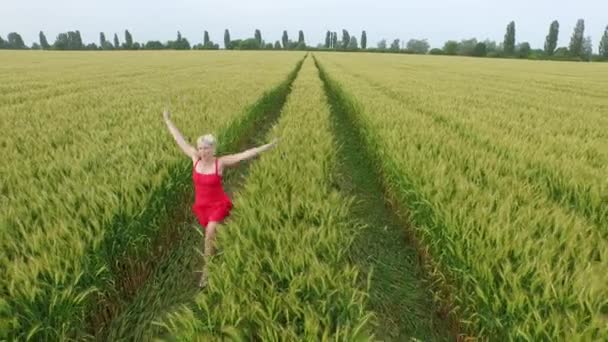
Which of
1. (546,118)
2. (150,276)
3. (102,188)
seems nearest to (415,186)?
(150,276)

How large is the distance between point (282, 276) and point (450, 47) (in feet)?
399

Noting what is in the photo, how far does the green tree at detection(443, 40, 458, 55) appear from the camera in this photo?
10800 centimetres

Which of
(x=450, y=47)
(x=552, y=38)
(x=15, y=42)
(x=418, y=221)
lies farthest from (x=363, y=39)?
(x=418, y=221)

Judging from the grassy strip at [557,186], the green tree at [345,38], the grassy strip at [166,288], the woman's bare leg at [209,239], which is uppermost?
the green tree at [345,38]

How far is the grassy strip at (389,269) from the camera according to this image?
3293 millimetres

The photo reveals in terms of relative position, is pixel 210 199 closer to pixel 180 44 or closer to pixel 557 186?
pixel 557 186

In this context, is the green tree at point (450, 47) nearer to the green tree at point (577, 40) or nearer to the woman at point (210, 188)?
the green tree at point (577, 40)

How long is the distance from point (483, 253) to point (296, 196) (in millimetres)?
1765

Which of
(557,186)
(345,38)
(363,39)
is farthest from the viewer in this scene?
(363,39)

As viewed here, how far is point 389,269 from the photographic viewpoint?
414 centimetres

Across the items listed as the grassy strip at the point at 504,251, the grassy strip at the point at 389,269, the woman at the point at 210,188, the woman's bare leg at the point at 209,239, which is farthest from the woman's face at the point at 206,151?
the grassy strip at the point at 504,251

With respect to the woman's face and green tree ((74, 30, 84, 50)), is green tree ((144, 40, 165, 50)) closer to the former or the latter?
green tree ((74, 30, 84, 50))

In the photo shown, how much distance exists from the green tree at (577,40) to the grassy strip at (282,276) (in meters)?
114

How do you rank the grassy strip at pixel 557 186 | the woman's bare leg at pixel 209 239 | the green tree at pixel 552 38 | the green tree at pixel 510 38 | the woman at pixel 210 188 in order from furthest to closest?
the green tree at pixel 552 38
the green tree at pixel 510 38
the grassy strip at pixel 557 186
the woman at pixel 210 188
the woman's bare leg at pixel 209 239
